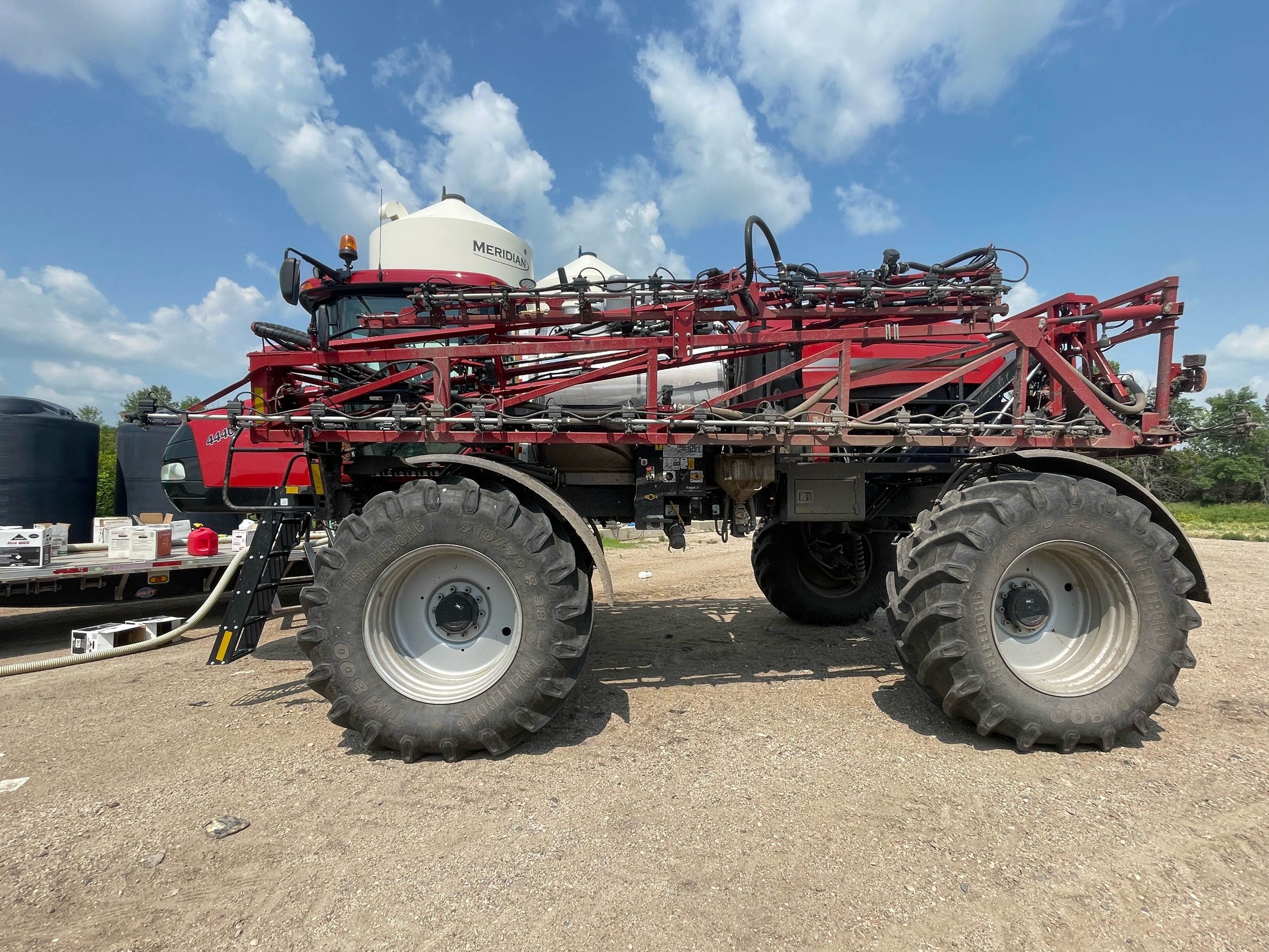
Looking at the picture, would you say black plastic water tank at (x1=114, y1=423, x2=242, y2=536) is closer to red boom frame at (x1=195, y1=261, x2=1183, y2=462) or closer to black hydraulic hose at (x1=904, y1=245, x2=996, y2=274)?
red boom frame at (x1=195, y1=261, x2=1183, y2=462)

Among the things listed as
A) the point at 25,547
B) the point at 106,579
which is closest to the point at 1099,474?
the point at 106,579

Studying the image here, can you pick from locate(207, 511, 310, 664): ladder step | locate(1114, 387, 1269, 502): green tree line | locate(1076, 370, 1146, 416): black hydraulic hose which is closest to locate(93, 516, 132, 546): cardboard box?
locate(207, 511, 310, 664): ladder step

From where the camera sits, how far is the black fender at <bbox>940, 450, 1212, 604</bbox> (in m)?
3.34

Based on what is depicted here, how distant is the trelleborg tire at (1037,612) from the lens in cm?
298

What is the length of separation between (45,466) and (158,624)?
451 centimetres

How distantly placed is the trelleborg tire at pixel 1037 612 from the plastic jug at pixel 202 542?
6384mm

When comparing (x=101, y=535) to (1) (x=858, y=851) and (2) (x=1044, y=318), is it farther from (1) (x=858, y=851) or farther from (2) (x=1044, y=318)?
(2) (x=1044, y=318)

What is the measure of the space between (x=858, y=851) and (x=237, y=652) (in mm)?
3606

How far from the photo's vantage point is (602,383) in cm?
428

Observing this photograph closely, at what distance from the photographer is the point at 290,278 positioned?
173 inches

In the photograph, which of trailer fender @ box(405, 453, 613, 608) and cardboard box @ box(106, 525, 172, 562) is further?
cardboard box @ box(106, 525, 172, 562)

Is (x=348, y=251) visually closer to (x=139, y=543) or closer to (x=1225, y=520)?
(x=139, y=543)

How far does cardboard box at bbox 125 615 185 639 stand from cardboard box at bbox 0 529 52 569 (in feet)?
2.95

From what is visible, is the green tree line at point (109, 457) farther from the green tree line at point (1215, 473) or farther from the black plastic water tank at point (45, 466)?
the green tree line at point (1215, 473)
